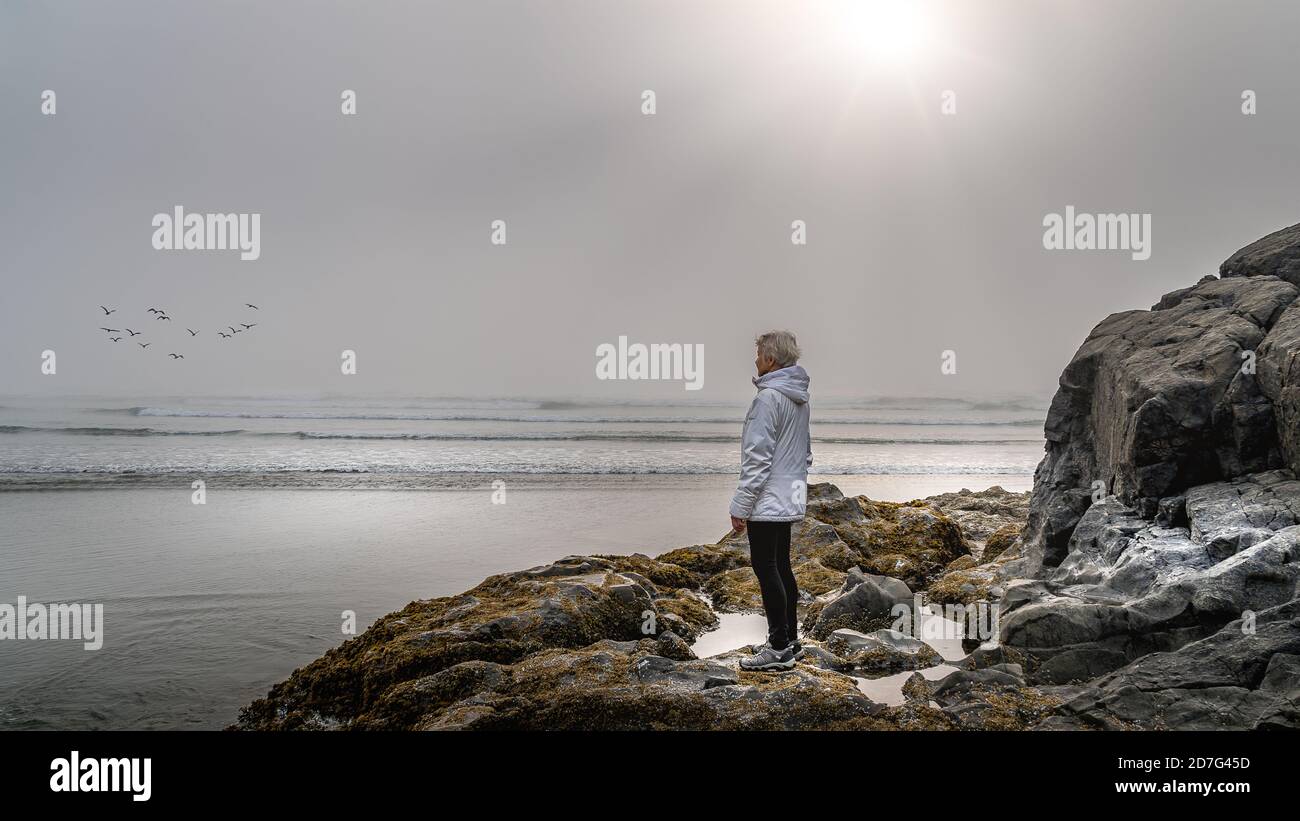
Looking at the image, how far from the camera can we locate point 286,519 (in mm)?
13344

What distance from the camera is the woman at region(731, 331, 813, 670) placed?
17.4 feet

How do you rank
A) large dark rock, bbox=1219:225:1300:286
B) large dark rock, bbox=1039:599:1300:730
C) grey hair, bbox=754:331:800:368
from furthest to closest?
large dark rock, bbox=1219:225:1300:286
grey hair, bbox=754:331:800:368
large dark rock, bbox=1039:599:1300:730

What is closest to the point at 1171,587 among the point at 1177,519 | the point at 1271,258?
the point at 1177,519

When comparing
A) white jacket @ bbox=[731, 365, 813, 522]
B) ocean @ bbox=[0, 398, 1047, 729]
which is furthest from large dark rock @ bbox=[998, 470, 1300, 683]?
ocean @ bbox=[0, 398, 1047, 729]

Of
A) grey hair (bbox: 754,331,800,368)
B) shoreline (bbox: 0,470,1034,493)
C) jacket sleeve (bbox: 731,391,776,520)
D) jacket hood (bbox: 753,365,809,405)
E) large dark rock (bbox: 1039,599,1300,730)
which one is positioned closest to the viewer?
large dark rock (bbox: 1039,599,1300,730)

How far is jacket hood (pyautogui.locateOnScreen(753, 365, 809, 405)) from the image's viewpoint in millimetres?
5465

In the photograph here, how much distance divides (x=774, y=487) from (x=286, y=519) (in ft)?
36.7

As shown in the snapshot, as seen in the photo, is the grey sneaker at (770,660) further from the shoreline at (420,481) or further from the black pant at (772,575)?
the shoreline at (420,481)

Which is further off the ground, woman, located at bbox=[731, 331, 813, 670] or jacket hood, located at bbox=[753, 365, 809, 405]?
jacket hood, located at bbox=[753, 365, 809, 405]

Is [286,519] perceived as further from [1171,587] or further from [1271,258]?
[1271,258]

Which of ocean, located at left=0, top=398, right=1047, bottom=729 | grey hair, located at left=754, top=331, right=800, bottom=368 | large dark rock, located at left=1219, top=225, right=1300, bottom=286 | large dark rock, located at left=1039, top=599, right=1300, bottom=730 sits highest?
large dark rock, located at left=1219, top=225, right=1300, bottom=286

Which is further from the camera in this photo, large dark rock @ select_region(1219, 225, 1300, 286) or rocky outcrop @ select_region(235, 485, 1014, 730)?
large dark rock @ select_region(1219, 225, 1300, 286)

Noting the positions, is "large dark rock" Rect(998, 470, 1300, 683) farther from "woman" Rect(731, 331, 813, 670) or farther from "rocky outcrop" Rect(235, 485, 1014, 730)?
"woman" Rect(731, 331, 813, 670)
